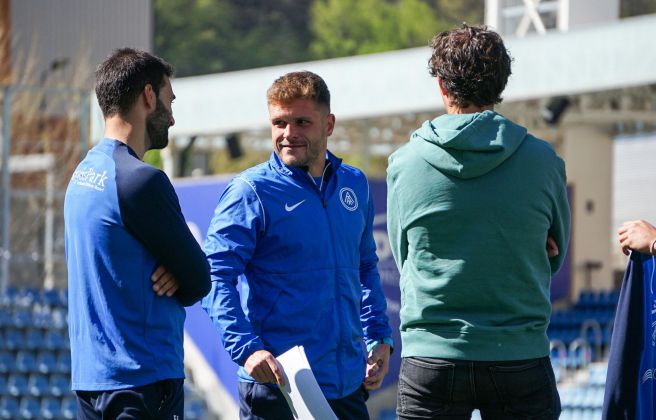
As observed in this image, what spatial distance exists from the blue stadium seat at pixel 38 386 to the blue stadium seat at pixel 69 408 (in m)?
0.29

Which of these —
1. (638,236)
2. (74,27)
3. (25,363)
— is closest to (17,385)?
(25,363)

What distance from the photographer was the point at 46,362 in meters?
17.6

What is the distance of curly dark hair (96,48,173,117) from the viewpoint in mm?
4180

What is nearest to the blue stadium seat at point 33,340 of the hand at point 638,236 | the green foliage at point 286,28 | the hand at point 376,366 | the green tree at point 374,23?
the hand at point 376,366

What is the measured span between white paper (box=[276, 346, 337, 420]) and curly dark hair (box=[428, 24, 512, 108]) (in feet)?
3.33

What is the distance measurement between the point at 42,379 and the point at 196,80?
5.51 metres

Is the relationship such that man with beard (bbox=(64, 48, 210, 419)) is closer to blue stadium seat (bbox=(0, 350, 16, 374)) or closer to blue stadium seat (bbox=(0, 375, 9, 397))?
blue stadium seat (bbox=(0, 375, 9, 397))

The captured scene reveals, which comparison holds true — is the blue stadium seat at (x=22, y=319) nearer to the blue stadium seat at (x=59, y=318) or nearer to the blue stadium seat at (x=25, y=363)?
the blue stadium seat at (x=59, y=318)

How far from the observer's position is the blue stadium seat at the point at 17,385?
16.9 meters

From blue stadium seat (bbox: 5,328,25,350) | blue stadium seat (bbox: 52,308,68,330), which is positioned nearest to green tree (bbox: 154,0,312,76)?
blue stadium seat (bbox: 52,308,68,330)

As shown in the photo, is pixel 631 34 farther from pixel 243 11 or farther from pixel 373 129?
pixel 243 11

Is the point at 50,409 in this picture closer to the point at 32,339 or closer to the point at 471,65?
the point at 32,339

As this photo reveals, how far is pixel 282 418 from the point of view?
4633 millimetres

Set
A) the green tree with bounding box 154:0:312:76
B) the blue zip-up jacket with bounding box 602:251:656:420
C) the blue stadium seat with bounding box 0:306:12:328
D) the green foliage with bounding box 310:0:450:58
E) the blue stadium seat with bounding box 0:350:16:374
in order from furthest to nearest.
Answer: the green foliage with bounding box 310:0:450:58
the green tree with bounding box 154:0:312:76
the blue stadium seat with bounding box 0:306:12:328
the blue stadium seat with bounding box 0:350:16:374
the blue zip-up jacket with bounding box 602:251:656:420
